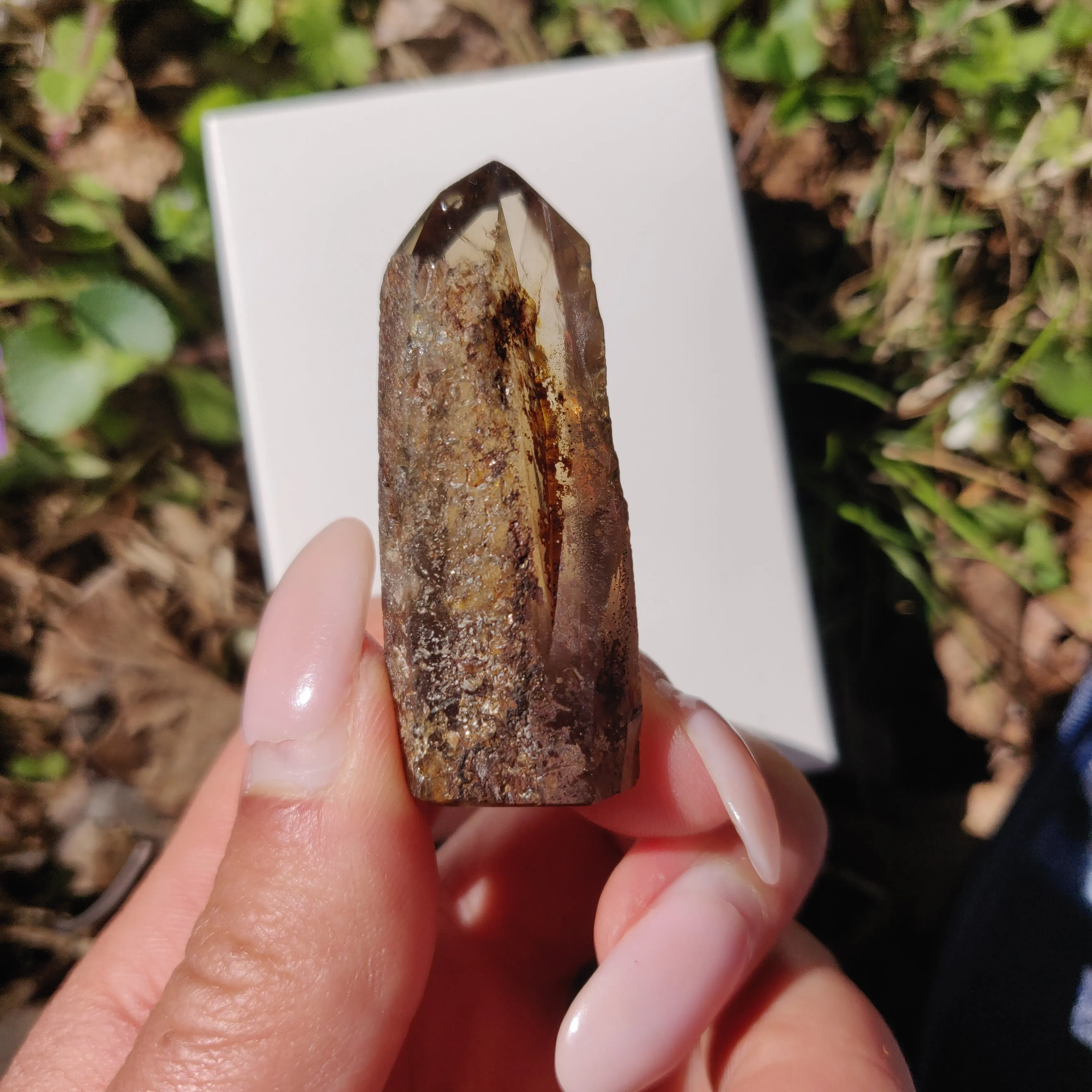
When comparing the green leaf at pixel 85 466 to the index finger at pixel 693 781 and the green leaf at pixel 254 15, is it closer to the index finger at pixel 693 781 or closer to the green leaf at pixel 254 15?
the green leaf at pixel 254 15

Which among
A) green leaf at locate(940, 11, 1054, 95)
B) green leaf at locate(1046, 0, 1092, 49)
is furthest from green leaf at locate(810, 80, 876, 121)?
green leaf at locate(1046, 0, 1092, 49)

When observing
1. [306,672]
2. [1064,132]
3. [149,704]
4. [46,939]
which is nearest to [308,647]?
[306,672]

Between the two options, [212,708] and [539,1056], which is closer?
[539,1056]

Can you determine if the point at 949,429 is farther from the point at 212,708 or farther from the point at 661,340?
the point at 212,708

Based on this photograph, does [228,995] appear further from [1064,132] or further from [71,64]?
[1064,132]

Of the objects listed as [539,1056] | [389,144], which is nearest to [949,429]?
[389,144]

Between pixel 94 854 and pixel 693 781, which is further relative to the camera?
pixel 94 854

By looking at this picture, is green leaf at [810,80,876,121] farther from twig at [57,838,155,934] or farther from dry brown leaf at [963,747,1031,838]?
twig at [57,838,155,934]
